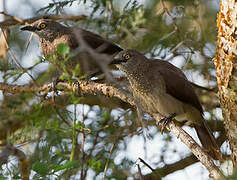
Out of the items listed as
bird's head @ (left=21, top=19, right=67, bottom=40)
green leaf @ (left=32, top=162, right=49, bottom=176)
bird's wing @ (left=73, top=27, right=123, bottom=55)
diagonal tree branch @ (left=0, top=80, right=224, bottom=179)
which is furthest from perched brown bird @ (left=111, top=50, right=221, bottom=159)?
green leaf @ (left=32, top=162, right=49, bottom=176)

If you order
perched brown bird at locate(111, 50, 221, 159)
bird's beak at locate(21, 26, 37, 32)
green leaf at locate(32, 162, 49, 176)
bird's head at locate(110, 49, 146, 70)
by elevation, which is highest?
bird's beak at locate(21, 26, 37, 32)

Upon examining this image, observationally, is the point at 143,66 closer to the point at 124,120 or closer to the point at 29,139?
the point at 124,120

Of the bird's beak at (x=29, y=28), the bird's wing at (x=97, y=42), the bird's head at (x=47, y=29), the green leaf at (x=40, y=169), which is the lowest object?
the green leaf at (x=40, y=169)

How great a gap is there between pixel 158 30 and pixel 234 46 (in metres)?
2.85

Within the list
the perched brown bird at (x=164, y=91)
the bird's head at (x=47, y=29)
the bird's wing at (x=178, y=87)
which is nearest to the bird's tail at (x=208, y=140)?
the perched brown bird at (x=164, y=91)

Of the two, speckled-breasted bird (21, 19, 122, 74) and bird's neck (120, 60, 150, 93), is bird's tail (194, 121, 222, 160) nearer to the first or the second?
bird's neck (120, 60, 150, 93)

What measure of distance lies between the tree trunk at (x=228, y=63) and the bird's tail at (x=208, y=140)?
113 centimetres

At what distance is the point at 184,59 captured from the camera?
250 inches

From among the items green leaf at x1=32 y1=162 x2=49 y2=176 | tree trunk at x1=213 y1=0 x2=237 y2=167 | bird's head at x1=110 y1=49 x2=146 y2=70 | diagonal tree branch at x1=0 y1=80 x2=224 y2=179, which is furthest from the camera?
bird's head at x1=110 y1=49 x2=146 y2=70

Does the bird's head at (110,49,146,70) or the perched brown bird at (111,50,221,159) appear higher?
the bird's head at (110,49,146,70)

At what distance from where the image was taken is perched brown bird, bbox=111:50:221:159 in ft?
17.9

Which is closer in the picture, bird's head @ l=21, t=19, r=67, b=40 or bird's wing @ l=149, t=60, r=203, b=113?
bird's wing @ l=149, t=60, r=203, b=113

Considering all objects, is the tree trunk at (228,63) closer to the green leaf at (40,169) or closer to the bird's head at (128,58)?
the bird's head at (128,58)

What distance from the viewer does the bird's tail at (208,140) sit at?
5547mm
